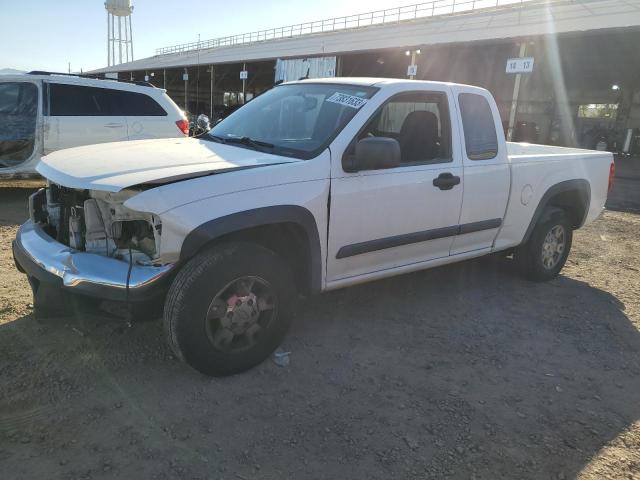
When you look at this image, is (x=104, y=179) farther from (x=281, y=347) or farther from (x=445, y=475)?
(x=445, y=475)

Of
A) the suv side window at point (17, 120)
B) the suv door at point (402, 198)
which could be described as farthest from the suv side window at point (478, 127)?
the suv side window at point (17, 120)

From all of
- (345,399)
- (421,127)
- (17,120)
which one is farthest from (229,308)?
(17,120)

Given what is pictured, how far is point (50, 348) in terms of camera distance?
338cm

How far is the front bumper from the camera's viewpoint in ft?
9.18

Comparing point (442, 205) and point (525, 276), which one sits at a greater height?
point (442, 205)

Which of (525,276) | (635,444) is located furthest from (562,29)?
(635,444)

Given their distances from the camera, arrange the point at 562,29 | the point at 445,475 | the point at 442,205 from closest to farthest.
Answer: the point at 445,475, the point at 442,205, the point at 562,29

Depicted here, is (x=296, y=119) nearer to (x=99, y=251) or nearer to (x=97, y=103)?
(x=99, y=251)

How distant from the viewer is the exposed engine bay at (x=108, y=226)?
9.56 feet

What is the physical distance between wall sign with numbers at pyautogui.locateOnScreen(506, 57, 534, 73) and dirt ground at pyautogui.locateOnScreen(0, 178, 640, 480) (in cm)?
976

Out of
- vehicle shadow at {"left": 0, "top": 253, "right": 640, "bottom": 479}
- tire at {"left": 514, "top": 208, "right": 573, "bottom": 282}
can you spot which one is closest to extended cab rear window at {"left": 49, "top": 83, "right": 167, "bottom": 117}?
vehicle shadow at {"left": 0, "top": 253, "right": 640, "bottom": 479}

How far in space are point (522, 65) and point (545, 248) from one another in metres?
9.11

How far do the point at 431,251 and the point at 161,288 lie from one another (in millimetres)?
2238

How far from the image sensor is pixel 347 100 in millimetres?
3752
